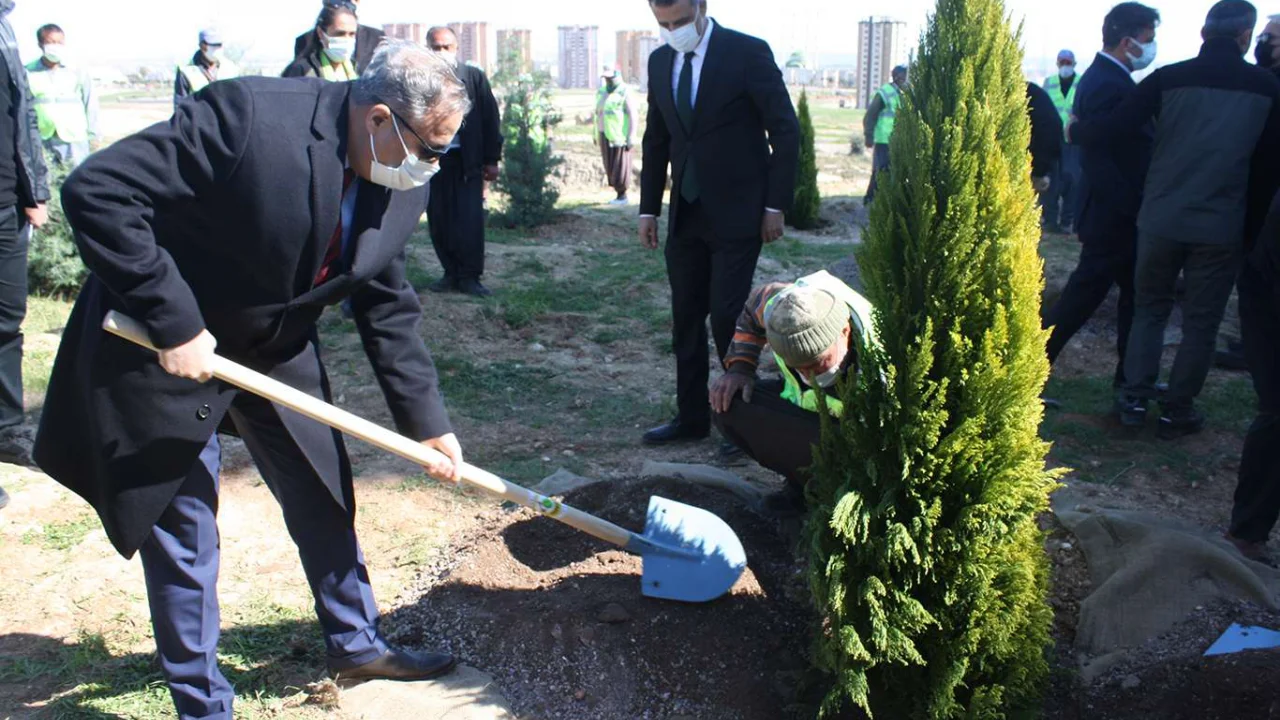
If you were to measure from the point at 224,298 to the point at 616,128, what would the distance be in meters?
11.5

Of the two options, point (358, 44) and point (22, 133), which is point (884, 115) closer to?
point (358, 44)

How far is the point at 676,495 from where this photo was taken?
3.81 m

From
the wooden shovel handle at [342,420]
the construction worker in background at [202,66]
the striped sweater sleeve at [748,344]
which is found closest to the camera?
the wooden shovel handle at [342,420]

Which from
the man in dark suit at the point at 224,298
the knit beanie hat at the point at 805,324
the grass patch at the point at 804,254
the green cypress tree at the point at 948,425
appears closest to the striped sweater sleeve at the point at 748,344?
the knit beanie hat at the point at 805,324

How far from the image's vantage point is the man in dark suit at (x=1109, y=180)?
5211mm

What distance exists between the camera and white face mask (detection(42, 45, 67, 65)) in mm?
9625

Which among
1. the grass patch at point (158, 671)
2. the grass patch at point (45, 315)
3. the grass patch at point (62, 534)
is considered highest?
the grass patch at point (45, 315)

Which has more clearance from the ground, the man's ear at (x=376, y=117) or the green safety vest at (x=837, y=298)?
the man's ear at (x=376, y=117)

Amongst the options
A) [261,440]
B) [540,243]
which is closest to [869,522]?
[261,440]

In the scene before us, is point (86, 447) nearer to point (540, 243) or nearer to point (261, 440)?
point (261, 440)

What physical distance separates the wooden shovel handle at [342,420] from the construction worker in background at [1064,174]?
8.96 m

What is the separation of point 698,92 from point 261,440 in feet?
8.85

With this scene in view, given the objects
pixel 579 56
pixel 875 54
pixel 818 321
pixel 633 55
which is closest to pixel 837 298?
pixel 818 321

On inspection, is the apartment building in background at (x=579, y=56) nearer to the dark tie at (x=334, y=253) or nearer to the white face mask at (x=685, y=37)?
the white face mask at (x=685, y=37)
